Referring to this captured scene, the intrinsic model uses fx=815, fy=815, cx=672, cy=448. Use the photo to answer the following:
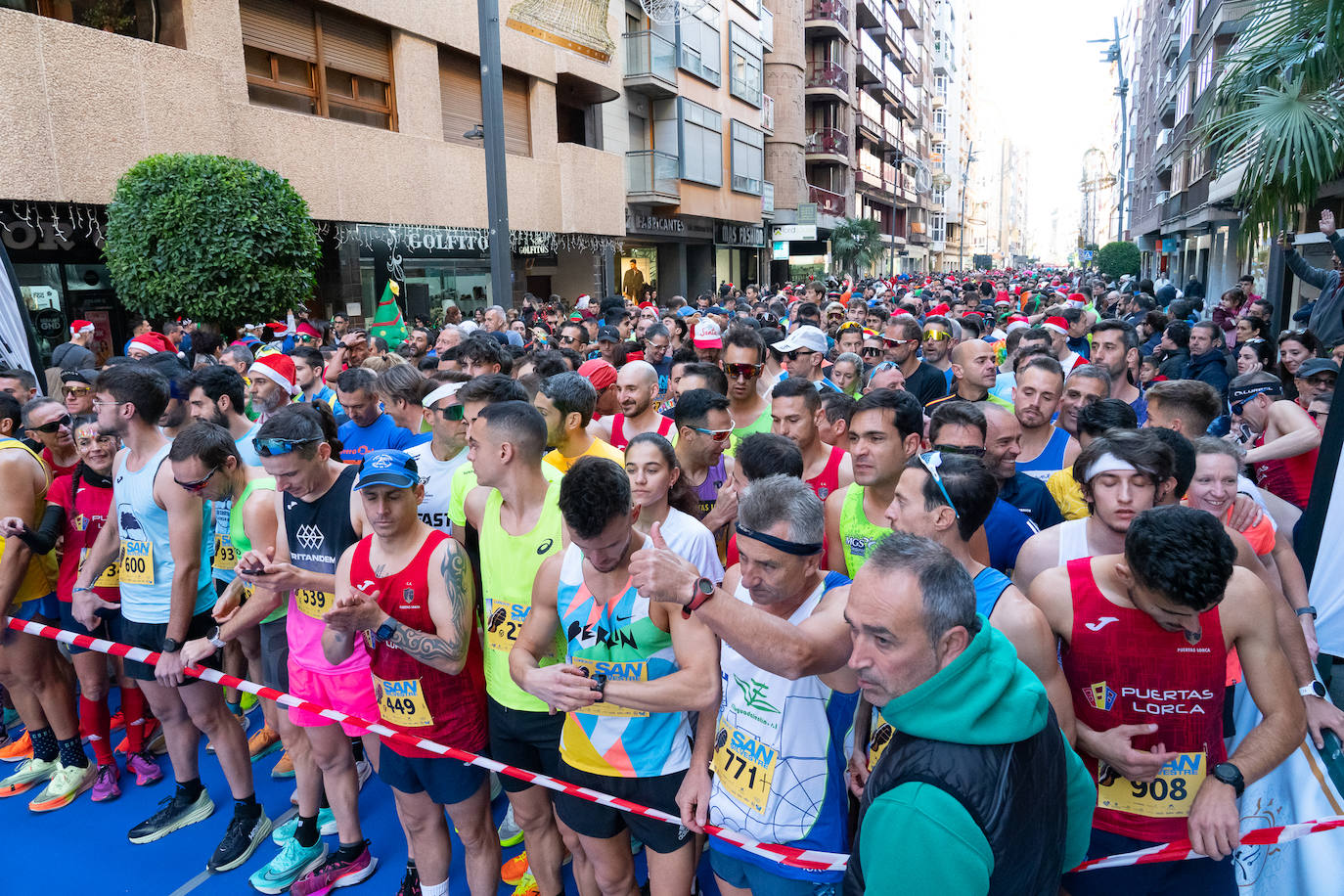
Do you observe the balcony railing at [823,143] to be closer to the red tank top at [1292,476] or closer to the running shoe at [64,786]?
the red tank top at [1292,476]

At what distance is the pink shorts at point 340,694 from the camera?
3574mm

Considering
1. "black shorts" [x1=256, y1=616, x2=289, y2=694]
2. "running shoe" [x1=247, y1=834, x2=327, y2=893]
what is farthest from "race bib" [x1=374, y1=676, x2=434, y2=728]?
"running shoe" [x1=247, y1=834, x2=327, y2=893]

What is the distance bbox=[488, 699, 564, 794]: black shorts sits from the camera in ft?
10.8

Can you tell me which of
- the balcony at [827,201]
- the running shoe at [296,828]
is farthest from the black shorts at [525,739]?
the balcony at [827,201]

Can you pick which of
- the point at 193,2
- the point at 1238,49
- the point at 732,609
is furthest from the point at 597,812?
the point at 193,2

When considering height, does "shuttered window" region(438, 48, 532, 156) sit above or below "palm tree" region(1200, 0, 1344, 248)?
above

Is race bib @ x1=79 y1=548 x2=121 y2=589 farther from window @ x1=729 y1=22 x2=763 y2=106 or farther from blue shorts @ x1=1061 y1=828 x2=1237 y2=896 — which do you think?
window @ x1=729 y1=22 x2=763 y2=106

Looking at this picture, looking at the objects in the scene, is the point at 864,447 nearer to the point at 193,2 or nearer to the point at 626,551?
the point at 626,551

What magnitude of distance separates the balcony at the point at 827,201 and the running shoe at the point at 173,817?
1504 inches

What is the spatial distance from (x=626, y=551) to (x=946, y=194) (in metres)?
102

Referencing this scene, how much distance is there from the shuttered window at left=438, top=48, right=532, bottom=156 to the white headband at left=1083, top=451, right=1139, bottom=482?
16.6 meters

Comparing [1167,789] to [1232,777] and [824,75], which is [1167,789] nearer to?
[1232,777]

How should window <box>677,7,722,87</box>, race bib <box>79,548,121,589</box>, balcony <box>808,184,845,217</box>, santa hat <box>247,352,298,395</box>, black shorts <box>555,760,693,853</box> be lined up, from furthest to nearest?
balcony <box>808,184,845,217</box>
window <box>677,7,722,87</box>
santa hat <box>247,352,298,395</box>
race bib <box>79,548,121,589</box>
black shorts <box>555,760,693,853</box>

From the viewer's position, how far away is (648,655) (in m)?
2.74
